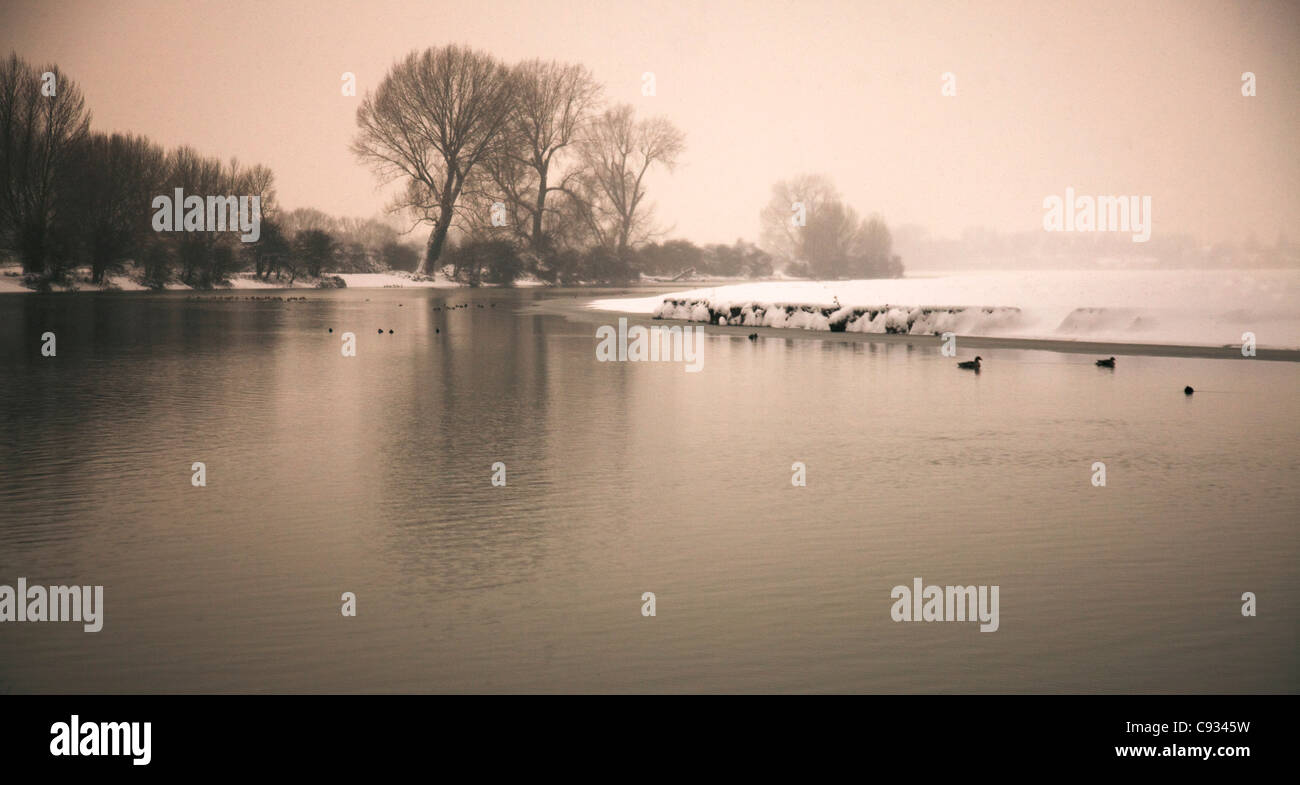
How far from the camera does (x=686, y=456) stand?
517 inches

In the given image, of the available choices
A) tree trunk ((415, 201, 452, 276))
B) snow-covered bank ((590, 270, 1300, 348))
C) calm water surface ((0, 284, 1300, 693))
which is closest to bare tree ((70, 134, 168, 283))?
tree trunk ((415, 201, 452, 276))

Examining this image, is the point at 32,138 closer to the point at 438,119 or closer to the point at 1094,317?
the point at 438,119

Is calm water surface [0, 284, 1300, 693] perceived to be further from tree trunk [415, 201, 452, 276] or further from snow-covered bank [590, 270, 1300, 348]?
tree trunk [415, 201, 452, 276]

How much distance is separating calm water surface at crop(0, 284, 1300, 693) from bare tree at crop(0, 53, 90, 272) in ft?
204

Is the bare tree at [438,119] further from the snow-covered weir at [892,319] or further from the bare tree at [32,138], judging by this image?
the snow-covered weir at [892,319]

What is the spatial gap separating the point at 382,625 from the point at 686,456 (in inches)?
260

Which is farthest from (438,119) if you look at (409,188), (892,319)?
(892,319)

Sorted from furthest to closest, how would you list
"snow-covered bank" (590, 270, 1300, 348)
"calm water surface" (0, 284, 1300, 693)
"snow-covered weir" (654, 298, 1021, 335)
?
"snow-covered weir" (654, 298, 1021, 335) < "snow-covered bank" (590, 270, 1300, 348) < "calm water surface" (0, 284, 1300, 693)

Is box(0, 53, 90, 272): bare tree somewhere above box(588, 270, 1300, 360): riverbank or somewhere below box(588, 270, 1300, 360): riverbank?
above

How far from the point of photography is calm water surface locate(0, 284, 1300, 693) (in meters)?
6.33

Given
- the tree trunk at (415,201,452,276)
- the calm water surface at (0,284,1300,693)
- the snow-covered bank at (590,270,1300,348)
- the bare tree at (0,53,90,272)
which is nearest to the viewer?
the calm water surface at (0,284,1300,693)

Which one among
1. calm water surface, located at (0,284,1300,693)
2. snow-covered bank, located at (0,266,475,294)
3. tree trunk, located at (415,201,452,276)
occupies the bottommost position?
calm water surface, located at (0,284,1300,693)

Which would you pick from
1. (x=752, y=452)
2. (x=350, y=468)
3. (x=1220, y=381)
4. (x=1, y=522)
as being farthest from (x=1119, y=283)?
(x=1, y=522)
